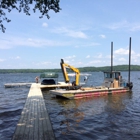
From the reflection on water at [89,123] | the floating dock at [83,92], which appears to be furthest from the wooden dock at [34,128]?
the floating dock at [83,92]

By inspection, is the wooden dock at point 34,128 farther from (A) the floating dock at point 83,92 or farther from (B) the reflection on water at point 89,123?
(A) the floating dock at point 83,92

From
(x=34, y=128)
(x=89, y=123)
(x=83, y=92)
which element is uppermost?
(x=83, y=92)

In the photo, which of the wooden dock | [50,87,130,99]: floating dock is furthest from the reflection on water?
[50,87,130,99]: floating dock

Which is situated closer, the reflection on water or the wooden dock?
the wooden dock

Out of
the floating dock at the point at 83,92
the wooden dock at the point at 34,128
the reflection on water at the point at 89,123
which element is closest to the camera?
the wooden dock at the point at 34,128

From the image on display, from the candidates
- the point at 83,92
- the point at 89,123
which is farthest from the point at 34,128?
the point at 83,92

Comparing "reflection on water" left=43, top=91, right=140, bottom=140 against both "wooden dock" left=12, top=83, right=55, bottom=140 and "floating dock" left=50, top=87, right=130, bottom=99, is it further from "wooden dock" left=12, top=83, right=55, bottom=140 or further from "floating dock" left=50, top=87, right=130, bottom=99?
"floating dock" left=50, top=87, right=130, bottom=99

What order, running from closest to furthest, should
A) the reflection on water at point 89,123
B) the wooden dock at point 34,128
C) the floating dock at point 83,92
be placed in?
the wooden dock at point 34,128
the reflection on water at point 89,123
the floating dock at point 83,92

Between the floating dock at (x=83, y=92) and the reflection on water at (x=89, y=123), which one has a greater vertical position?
the floating dock at (x=83, y=92)

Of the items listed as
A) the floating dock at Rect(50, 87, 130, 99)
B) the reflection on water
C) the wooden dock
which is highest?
the floating dock at Rect(50, 87, 130, 99)

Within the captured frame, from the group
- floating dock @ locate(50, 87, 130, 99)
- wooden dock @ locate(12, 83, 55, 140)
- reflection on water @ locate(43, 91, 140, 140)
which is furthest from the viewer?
floating dock @ locate(50, 87, 130, 99)

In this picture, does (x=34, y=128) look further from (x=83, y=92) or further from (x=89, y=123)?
(x=83, y=92)

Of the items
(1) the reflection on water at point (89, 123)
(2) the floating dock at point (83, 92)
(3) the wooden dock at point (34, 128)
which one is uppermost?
(2) the floating dock at point (83, 92)

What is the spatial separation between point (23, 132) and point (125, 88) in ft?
70.8
